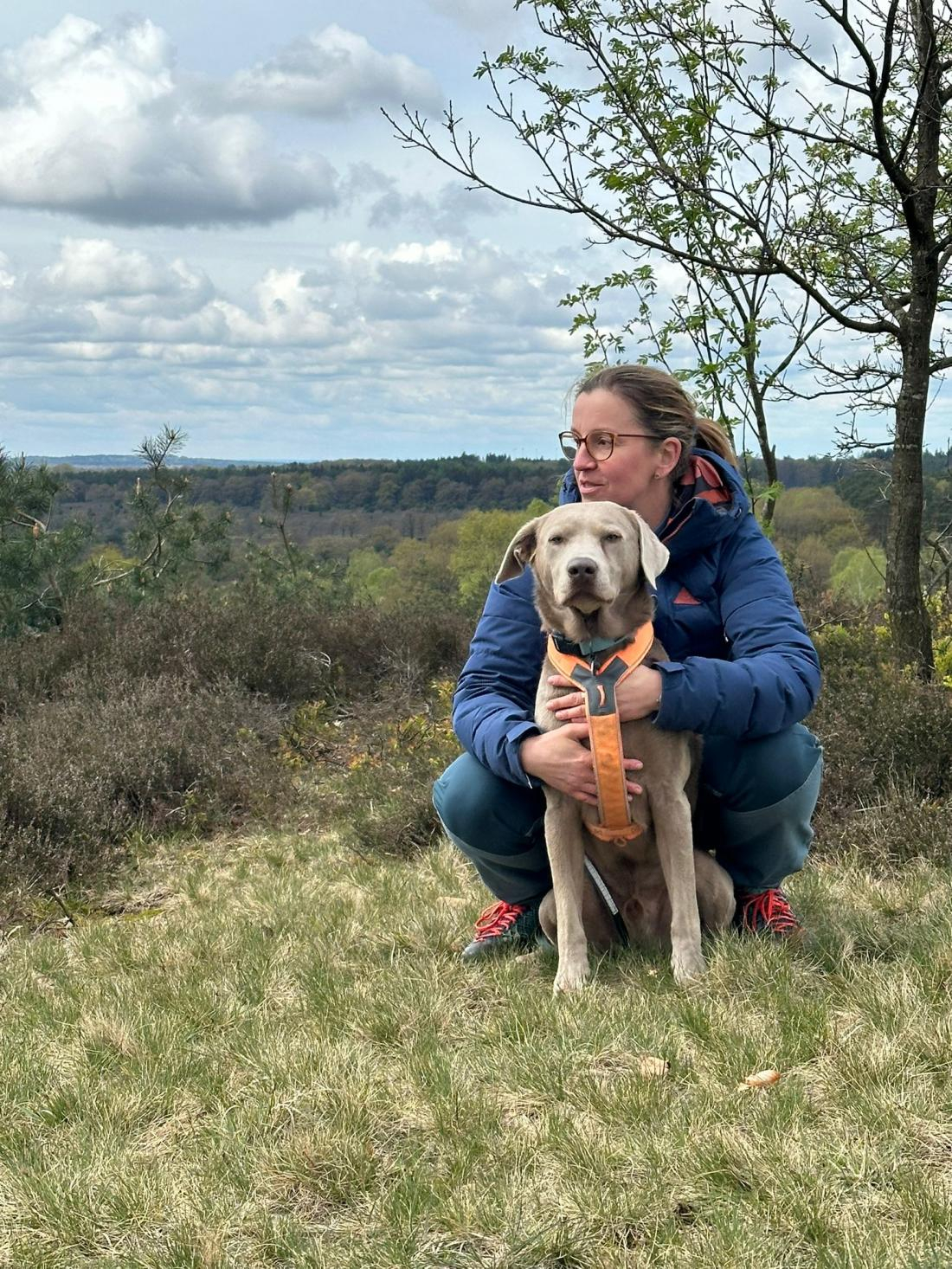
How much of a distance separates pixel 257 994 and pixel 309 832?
3.40 m

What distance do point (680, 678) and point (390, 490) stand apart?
6449 centimetres

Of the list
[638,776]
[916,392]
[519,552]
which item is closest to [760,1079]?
[638,776]

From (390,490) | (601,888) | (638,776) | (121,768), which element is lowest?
(121,768)

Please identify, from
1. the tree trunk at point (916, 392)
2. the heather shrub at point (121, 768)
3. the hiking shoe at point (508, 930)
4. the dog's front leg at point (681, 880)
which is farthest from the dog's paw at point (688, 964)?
the heather shrub at point (121, 768)

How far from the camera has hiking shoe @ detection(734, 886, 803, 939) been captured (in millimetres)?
3811

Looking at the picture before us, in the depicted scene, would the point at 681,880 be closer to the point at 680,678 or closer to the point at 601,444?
the point at 680,678

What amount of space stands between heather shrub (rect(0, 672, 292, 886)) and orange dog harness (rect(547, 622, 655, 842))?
3.87 meters

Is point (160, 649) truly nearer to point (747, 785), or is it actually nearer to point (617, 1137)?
point (747, 785)

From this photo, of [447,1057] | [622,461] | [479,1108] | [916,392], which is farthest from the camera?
[916,392]

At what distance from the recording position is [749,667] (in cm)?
331

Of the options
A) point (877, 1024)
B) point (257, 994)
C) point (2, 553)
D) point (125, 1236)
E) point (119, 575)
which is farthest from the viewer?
point (119, 575)

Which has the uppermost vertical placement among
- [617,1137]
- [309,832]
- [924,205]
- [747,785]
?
[924,205]

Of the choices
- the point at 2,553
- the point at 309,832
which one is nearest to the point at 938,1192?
the point at 309,832

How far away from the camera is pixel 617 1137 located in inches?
99.9
